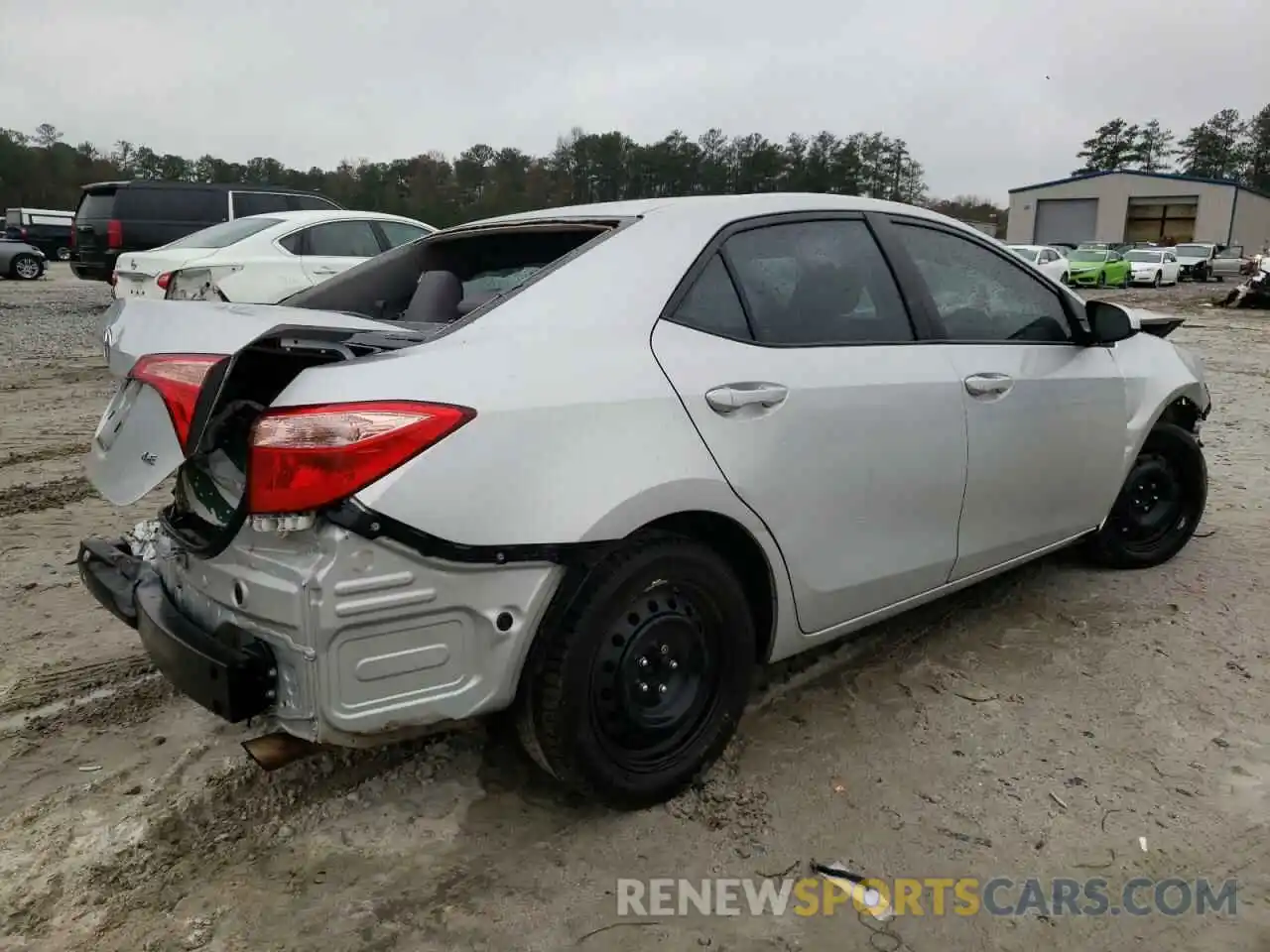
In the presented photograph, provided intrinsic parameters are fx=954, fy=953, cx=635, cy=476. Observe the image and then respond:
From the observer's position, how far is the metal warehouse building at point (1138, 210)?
56.8 meters

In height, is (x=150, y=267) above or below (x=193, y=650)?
above

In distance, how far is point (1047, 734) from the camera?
2998mm

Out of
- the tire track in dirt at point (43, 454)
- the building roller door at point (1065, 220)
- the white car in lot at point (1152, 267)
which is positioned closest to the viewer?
the tire track in dirt at point (43, 454)

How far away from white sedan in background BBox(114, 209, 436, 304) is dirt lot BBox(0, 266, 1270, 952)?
5.35 metres

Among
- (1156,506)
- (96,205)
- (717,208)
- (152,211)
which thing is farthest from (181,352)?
(96,205)

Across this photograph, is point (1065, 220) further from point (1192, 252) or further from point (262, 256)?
point (262, 256)

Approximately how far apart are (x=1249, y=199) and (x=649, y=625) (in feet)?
Result: 228

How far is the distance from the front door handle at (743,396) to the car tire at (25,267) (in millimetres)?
26300

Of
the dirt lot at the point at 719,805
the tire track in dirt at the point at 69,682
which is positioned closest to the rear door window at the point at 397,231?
the dirt lot at the point at 719,805

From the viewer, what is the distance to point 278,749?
2303mm

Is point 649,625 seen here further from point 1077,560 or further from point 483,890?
point 1077,560

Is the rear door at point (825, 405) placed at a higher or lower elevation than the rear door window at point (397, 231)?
lower

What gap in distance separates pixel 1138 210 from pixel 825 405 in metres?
66.5

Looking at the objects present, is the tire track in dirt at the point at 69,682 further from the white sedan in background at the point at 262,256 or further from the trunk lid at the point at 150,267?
the trunk lid at the point at 150,267
